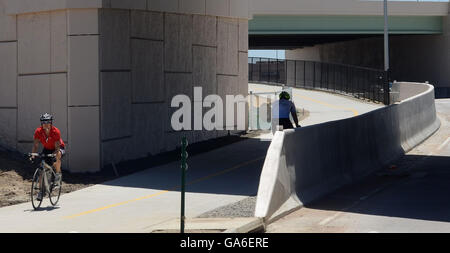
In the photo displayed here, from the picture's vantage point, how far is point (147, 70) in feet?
80.5

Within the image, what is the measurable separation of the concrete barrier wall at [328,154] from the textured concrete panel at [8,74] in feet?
31.8

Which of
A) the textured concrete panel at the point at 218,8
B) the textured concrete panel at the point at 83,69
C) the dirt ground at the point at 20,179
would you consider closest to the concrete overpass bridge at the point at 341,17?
the textured concrete panel at the point at 218,8

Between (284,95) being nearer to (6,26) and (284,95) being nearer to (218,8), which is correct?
(6,26)

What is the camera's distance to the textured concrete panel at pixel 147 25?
23781mm

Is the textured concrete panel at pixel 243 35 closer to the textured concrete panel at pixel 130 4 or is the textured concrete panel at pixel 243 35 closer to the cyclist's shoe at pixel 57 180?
the textured concrete panel at pixel 130 4

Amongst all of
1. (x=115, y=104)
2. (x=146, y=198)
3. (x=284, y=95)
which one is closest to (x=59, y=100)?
(x=115, y=104)

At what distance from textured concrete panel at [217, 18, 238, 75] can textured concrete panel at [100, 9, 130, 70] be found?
6.07 m

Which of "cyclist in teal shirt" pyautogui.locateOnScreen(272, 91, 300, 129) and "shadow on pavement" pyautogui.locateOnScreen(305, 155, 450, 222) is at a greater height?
"cyclist in teal shirt" pyautogui.locateOnScreen(272, 91, 300, 129)

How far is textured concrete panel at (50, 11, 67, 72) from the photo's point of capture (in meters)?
22.2

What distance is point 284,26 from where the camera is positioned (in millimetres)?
57938

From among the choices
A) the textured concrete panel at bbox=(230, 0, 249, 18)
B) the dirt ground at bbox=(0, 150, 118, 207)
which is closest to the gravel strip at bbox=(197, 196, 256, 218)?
the dirt ground at bbox=(0, 150, 118, 207)

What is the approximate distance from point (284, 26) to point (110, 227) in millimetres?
45240

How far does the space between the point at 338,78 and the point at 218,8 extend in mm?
47024

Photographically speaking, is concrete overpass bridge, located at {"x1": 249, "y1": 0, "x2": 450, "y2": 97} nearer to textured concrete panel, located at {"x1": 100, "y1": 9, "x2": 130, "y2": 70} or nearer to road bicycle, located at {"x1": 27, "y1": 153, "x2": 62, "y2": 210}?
textured concrete panel, located at {"x1": 100, "y1": 9, "x2": 130, "y2": 70}
